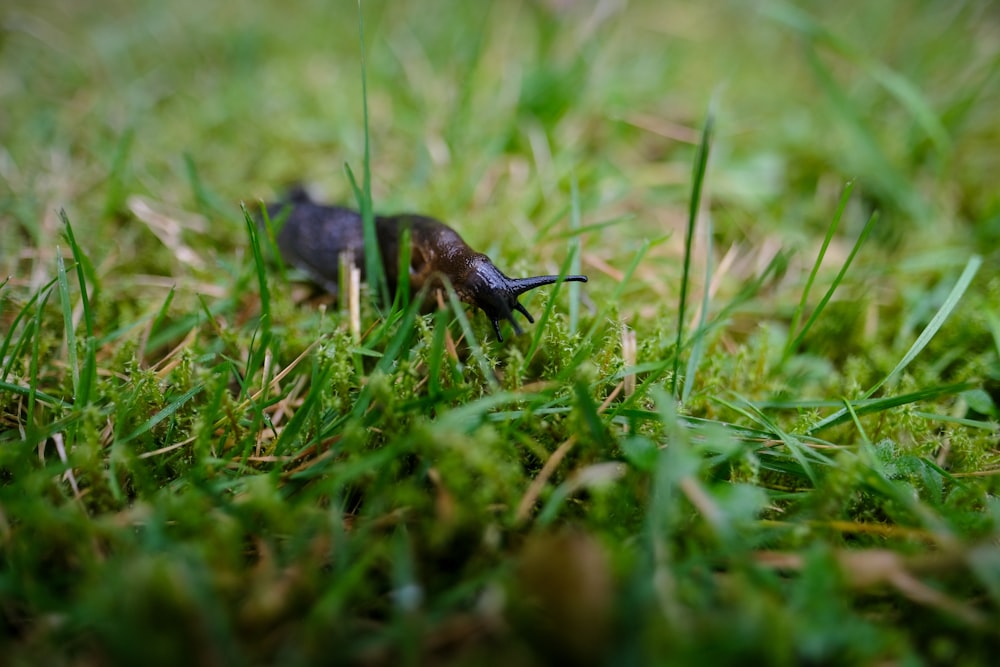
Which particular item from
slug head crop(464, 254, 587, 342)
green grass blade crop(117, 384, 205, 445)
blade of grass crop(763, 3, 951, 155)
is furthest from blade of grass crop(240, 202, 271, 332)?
blade of grass crop(763, 3, 951, 155)

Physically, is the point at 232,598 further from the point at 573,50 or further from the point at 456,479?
the point at 573,50

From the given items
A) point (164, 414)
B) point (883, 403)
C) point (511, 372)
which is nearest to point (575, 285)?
point (511, 372)

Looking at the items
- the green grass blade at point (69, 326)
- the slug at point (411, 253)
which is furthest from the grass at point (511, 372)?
the slug at point (411, 253)

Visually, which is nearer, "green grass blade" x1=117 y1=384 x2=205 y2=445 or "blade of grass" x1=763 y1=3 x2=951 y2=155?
"green grass blade" x1=117 y1=384 x2=205 y2=445

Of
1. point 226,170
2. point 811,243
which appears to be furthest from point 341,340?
point 811,243

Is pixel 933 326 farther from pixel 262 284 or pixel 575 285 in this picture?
pixel 262 284

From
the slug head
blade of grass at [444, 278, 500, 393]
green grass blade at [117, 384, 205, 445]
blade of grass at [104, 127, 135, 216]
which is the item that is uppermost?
blade of grass at [104, 127, 135, 216]

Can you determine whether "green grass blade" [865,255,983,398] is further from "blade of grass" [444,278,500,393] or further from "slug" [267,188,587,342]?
"blade of grass" [444,278,500,393]
